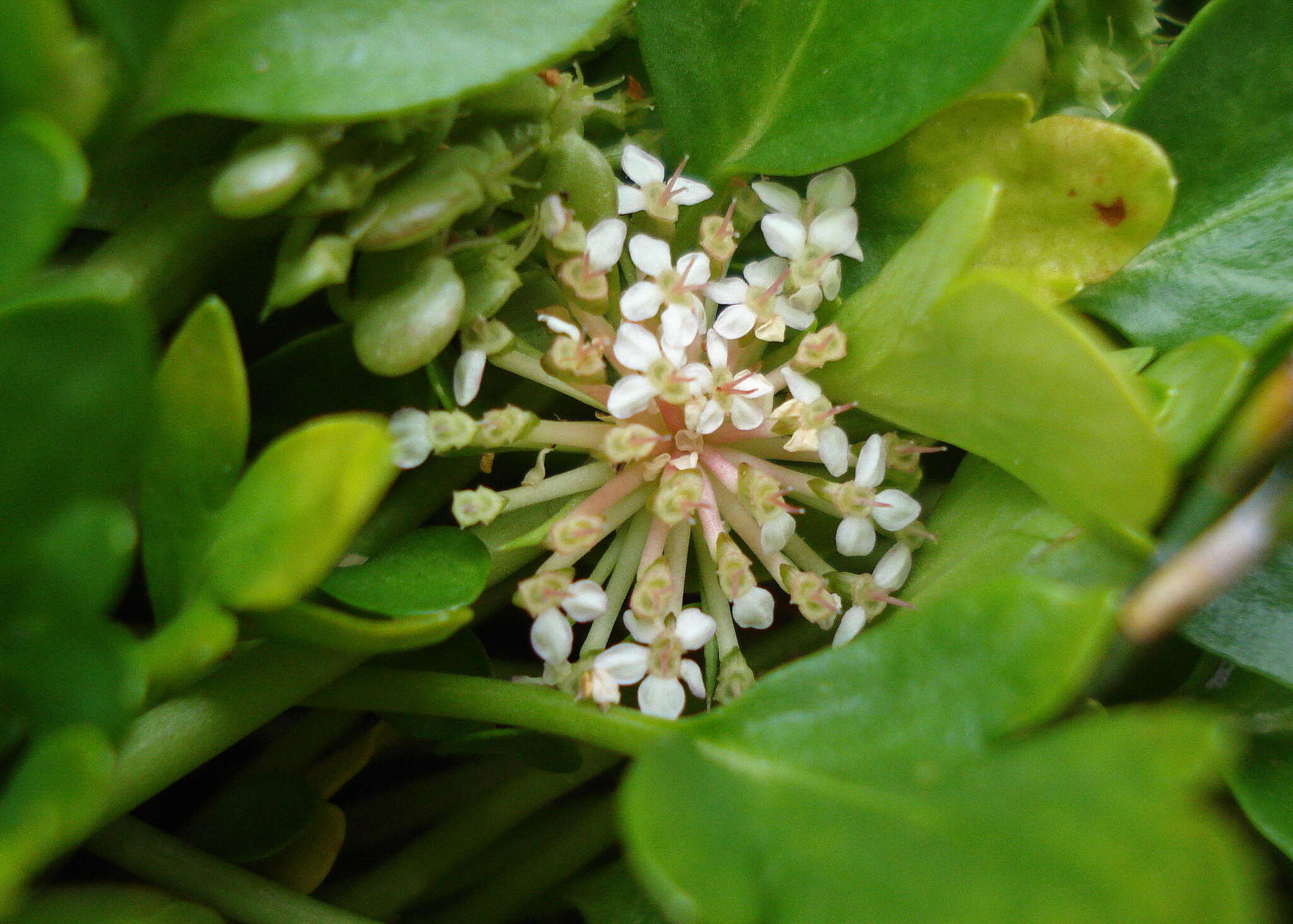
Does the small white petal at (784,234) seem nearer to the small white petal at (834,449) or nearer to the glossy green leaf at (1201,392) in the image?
the small white petal at (834,449)

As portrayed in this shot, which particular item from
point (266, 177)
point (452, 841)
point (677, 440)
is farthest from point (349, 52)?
point (452, 841)

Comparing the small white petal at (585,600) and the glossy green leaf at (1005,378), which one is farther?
the small white petal at (585,600)

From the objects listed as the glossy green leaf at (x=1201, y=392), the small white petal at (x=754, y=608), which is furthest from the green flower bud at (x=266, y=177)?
the glossy green leaf at (x=1201, y=392)

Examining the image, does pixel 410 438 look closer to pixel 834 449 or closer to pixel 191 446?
pixel 191 446

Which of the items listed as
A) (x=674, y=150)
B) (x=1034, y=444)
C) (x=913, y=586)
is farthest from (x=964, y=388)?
(x=674, y=150)

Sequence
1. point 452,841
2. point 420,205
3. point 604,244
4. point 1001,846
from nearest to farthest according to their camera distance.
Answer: point 1001,846 < point 420,205 < point 604,244 < point 452,841

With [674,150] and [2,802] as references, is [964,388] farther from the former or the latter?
[2,802]
